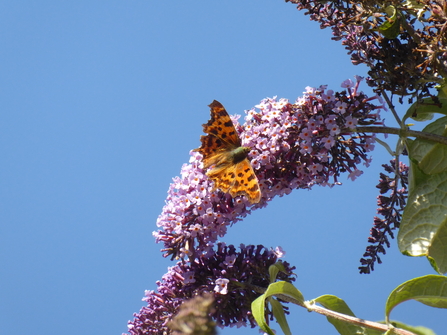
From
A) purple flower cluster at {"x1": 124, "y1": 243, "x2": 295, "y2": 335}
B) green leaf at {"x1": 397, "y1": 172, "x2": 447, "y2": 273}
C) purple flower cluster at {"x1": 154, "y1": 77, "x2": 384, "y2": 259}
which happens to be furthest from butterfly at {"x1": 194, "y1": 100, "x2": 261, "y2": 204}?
green leaf at {"x1": 397, "y1": 172, "x2": 447, "y2": 273}

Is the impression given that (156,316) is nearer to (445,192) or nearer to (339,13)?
(445,192)

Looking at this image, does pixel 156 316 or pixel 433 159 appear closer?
pixel 433 159

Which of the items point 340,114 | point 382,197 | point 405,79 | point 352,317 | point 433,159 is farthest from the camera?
point 382,197

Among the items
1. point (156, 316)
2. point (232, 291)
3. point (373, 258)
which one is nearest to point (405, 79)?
point (373, 258)

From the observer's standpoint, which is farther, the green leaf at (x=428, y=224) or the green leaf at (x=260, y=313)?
the green leaf at (x=428, y=224)

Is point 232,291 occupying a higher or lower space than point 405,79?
lower

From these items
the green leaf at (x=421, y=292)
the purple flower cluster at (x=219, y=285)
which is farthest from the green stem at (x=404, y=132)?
the purple flower cluster at (x=219, y=285)

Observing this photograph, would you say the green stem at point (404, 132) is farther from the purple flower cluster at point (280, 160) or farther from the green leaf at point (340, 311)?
the green leaf at point (340, 311)
